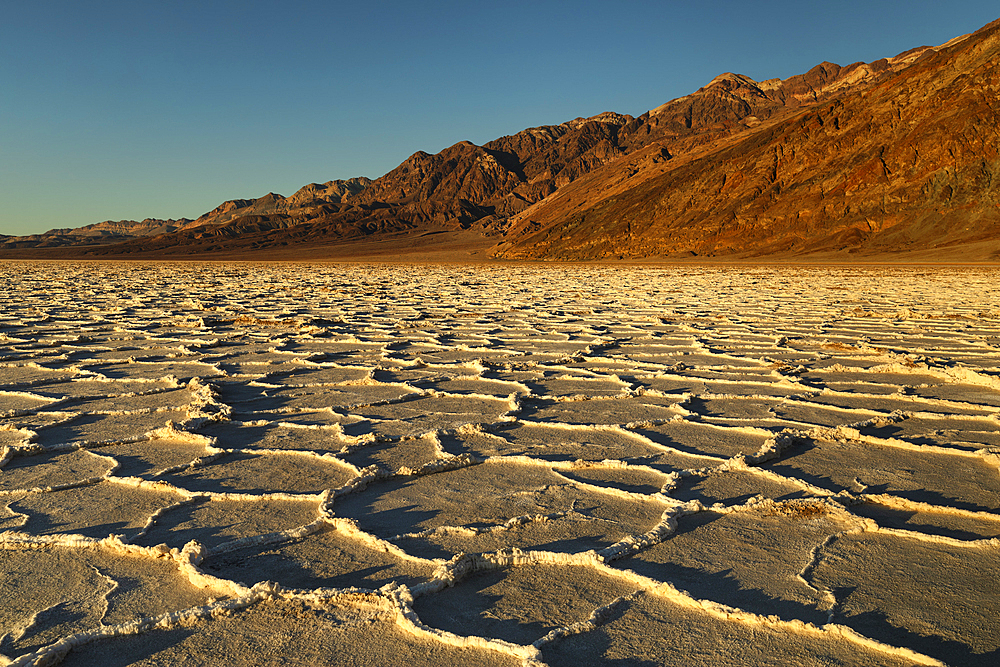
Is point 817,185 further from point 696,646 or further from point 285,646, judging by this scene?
point 285,646

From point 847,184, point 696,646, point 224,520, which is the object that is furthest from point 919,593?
point 847,184

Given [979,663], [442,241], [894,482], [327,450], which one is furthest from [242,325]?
[442,241]

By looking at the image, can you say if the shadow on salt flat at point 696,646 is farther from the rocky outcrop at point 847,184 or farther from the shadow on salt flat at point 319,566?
the rocky outcrop at point 847,184

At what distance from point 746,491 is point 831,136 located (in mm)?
33433

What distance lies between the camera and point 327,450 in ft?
8.24

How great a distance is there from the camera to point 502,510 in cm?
193

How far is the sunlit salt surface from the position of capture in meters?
1.31

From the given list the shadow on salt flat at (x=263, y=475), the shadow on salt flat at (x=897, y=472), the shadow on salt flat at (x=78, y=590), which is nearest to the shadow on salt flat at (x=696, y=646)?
the shadow on salt flat at (x=78, y=590)

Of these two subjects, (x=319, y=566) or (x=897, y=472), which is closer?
(x=319, y=566)

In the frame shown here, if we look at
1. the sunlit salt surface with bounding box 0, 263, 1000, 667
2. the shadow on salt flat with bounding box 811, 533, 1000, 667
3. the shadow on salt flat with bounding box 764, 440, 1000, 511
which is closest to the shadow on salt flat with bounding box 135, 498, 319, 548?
the sunlit salt surface with bounding box 0, 263, 1000, 667

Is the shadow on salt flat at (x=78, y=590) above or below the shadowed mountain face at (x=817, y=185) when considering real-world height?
below

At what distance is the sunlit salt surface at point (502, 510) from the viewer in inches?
51.7

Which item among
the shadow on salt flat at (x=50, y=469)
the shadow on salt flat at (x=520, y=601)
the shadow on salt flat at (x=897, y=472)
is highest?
the shadow on salt flat at (x=50, y=469)

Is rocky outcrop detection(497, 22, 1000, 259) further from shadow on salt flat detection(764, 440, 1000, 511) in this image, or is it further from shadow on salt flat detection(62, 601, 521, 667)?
shadow on salt flat detection(62, 601, 521, 667)
